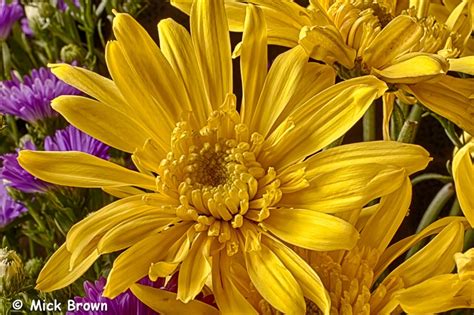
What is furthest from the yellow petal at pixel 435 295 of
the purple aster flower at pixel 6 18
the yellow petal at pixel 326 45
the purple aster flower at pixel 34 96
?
the purple aster flower at pixel 6 18

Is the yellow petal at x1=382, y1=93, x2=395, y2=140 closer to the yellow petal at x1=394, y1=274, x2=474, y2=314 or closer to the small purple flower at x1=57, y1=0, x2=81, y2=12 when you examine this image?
the yellow petal at x1=394, y1=274, x2=474, y2=314

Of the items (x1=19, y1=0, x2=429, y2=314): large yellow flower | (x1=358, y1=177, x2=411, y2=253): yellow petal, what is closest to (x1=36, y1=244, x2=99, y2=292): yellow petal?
(x1=19, y1=0, x2=429, y2=314): large yellow flower

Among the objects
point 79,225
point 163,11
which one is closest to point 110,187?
point 79,225

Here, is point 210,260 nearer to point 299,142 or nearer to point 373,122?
point 299,142

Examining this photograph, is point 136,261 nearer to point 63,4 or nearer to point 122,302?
point 122,302

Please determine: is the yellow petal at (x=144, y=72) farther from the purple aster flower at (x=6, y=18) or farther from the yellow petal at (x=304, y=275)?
the purple aster flower at (x=6, y=18)
